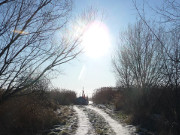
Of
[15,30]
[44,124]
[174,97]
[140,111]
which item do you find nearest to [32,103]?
[44,124]

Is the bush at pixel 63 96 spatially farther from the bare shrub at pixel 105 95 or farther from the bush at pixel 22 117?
the bush at pixel 22 117

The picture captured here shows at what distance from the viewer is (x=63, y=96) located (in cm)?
2370

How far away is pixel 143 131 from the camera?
289 inches

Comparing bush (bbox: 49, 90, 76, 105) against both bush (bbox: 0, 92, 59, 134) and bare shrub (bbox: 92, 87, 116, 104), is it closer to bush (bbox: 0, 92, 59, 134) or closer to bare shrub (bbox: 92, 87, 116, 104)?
bare shrub (bbox: 92, 87, 116, 104)

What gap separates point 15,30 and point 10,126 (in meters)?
4.26

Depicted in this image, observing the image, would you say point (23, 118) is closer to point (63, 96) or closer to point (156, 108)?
point (156, 108)

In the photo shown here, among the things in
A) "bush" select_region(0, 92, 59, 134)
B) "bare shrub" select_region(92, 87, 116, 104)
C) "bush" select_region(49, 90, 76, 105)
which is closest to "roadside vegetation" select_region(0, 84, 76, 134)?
"bush" select_region(0, 92, 59, 134)

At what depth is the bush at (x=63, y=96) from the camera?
22.2 m

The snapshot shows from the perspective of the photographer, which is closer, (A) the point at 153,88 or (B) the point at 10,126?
(B) the point at 10,126

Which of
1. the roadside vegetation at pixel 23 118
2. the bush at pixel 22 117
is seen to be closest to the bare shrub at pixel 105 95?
the roadside vegetation at pixel 23 118

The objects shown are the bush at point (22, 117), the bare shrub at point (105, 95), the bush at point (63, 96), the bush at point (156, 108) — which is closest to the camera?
the bush at point (22, 117)

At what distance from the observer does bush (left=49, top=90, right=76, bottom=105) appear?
72.8ft

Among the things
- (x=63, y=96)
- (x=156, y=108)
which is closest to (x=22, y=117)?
(x=156, y=108)

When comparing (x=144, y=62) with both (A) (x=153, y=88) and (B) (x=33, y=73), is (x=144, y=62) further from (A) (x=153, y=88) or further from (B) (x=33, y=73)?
(B) (x=33, y=73)
